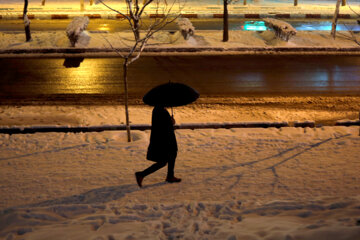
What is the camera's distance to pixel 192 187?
590 cm

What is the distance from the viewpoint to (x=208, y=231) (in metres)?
4.47

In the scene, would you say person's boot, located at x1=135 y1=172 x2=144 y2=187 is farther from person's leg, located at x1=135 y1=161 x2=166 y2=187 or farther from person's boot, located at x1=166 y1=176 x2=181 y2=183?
person's boot, located at x1=166 y1=176 x2=181 y2=183

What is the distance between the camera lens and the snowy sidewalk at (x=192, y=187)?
14.7 ft

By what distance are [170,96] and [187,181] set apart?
138 centimetres

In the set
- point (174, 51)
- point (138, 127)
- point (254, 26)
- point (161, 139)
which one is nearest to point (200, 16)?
point (254, 26)

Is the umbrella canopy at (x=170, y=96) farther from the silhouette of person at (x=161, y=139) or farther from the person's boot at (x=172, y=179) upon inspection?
the person's boot at (x=172, y=179)

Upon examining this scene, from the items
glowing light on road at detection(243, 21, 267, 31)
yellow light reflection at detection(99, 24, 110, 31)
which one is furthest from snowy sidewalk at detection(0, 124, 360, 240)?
glowing light on road at detection(243, 21, 267, 31)

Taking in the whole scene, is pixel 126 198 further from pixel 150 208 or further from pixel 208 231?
pixel 208 231

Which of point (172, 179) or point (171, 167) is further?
point (172, 179)

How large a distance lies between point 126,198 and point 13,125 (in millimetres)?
4260

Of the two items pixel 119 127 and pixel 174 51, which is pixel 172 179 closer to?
pixel 119 127

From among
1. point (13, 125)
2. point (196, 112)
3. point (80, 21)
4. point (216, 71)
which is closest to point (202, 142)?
point (196, 112)

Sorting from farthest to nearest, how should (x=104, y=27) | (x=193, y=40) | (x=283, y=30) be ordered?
(x=104, y=27) < (x=193, y=40) < (x=283, y=30)

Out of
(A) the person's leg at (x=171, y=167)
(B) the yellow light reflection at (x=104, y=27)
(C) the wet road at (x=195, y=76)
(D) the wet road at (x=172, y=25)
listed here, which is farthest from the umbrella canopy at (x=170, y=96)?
(B) the yellow light reflection at (x=104, y=27)
